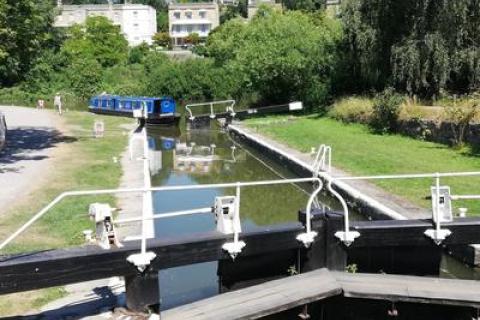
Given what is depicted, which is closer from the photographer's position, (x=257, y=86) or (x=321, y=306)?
(x=321, y=306)

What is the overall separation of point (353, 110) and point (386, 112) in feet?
9.15

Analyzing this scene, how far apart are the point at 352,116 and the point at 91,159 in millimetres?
11483

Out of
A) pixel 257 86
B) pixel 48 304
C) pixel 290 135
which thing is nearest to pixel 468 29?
pixel 290 135

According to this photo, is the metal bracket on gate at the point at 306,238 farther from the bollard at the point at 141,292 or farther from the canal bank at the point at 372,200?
the bollard at the point at 141,292

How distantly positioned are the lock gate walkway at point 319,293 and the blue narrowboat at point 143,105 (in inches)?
886

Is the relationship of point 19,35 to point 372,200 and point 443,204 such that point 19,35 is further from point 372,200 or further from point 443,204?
point 443,204

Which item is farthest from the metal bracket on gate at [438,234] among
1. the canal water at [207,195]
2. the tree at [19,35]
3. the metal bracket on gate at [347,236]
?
the tree at [19,35]

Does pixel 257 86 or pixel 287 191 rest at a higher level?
pixel 257 86

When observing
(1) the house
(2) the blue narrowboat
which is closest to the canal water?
(2) the blue narrowboat

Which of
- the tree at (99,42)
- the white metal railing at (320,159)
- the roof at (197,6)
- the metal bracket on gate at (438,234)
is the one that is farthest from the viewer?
the roof at (197,6)

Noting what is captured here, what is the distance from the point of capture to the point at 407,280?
22.0ft

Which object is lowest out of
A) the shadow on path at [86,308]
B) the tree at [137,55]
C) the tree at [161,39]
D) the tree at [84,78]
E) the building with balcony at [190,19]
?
the shadow on path at [86,308]

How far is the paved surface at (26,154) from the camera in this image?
13062 mm

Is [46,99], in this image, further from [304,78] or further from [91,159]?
[91,159]
